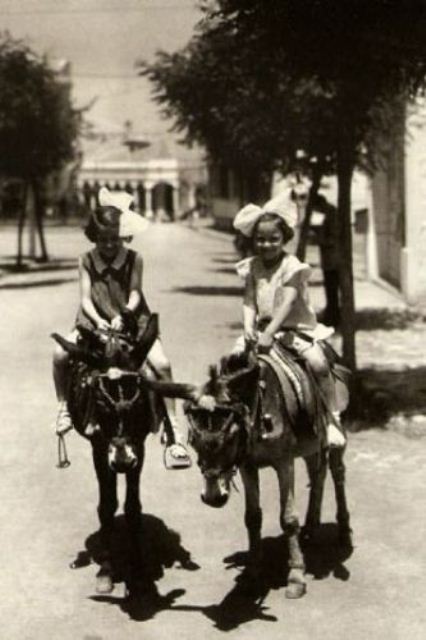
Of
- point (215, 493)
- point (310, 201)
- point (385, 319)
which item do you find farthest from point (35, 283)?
point (215, 493)

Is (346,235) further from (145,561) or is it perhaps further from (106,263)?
(145,561)

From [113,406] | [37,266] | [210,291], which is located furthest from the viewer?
[37,266]

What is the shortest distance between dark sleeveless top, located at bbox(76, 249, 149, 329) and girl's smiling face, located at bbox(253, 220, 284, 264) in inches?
33.6

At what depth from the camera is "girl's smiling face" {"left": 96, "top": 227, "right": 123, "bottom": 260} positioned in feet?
23.9

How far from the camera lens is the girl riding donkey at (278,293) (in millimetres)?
7070

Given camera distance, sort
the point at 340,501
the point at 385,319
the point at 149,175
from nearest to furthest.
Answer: the point at 340,501, the point at 385,319, the point at 149,175

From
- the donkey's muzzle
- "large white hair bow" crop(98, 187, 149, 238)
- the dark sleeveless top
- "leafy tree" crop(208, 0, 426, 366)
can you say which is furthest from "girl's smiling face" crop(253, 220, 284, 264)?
"leafy tree" crop(208, 0, 426, 366)

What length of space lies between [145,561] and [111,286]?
1745mm

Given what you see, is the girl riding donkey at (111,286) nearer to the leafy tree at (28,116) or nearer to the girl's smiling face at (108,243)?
the girl's smiling face at (108,243)

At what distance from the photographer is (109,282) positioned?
7.38 metres

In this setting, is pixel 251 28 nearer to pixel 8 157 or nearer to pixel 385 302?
pixel 385 302

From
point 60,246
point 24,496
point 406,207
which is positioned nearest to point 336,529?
point 24,496

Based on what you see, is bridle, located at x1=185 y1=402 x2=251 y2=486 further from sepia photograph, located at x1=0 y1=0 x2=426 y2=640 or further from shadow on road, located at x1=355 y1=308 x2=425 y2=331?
shadow on road, located at x1=355 y1=308 x2=425 y2=331

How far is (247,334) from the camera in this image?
7.07 meters
